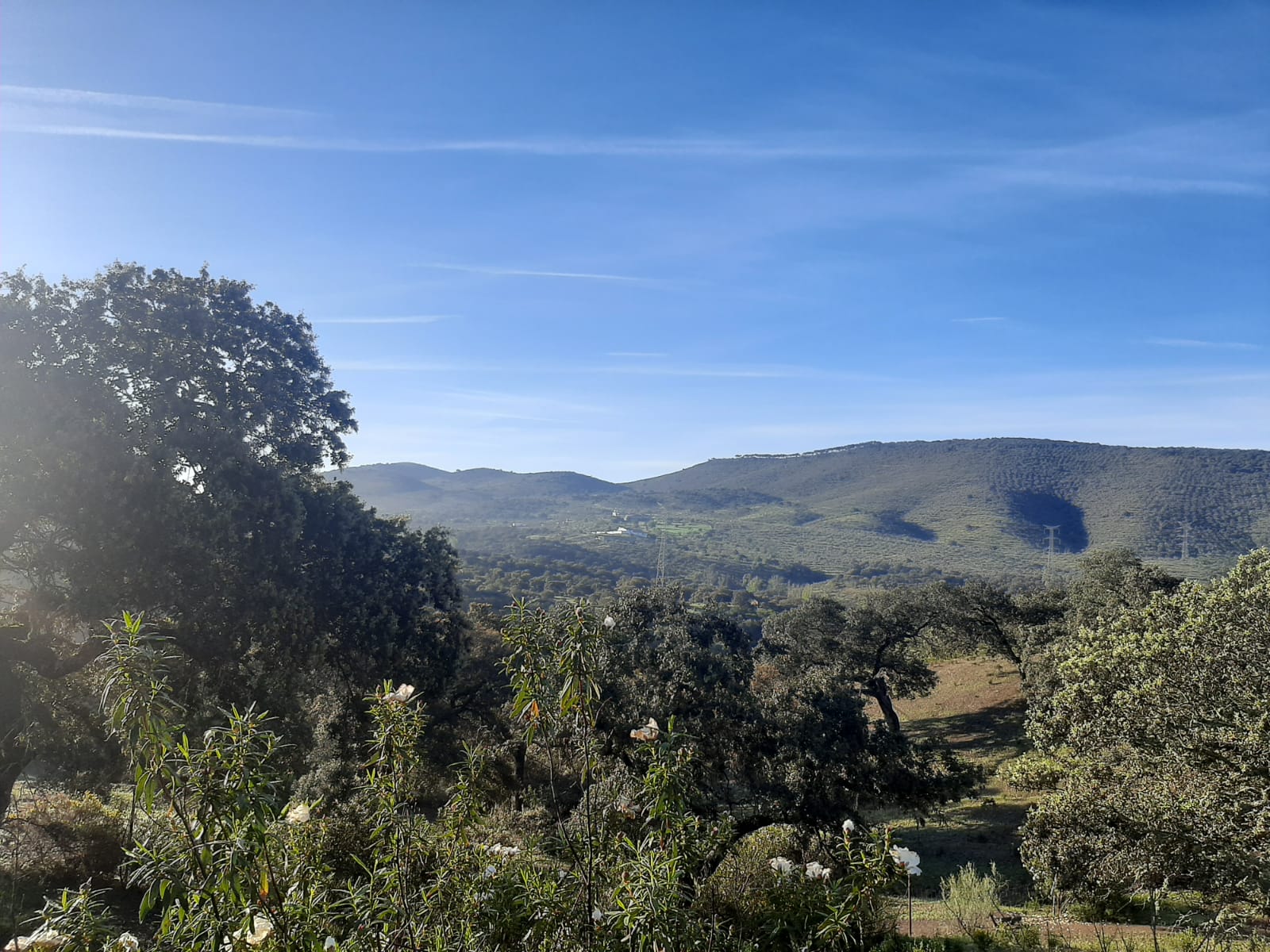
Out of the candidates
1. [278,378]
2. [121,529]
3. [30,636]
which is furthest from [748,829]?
[278,378]

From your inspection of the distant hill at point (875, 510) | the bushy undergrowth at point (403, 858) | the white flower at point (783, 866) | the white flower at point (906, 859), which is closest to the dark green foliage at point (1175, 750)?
the white flower at point (783, 866)

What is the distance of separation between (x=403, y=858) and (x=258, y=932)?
80 centimetres

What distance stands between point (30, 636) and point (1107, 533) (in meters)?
108

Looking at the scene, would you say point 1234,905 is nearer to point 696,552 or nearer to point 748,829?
point 748,829

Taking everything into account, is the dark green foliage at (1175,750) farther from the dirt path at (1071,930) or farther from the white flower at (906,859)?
the white flower at (906,859)

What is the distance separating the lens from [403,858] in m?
3.80

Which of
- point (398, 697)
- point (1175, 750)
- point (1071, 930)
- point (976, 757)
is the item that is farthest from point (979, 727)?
point (398, 697)

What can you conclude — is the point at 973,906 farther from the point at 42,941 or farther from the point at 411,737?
the point at 42,941

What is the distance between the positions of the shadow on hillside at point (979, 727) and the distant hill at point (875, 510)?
130 feet

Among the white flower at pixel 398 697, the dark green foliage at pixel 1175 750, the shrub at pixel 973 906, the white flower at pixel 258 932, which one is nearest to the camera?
the white flower at pixel 258 932

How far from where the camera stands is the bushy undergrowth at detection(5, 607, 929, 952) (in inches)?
112

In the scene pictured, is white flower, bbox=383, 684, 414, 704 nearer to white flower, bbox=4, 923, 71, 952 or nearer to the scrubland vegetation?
the scrubland vegetation

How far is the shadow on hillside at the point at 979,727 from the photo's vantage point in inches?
1016

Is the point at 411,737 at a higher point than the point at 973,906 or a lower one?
higher
